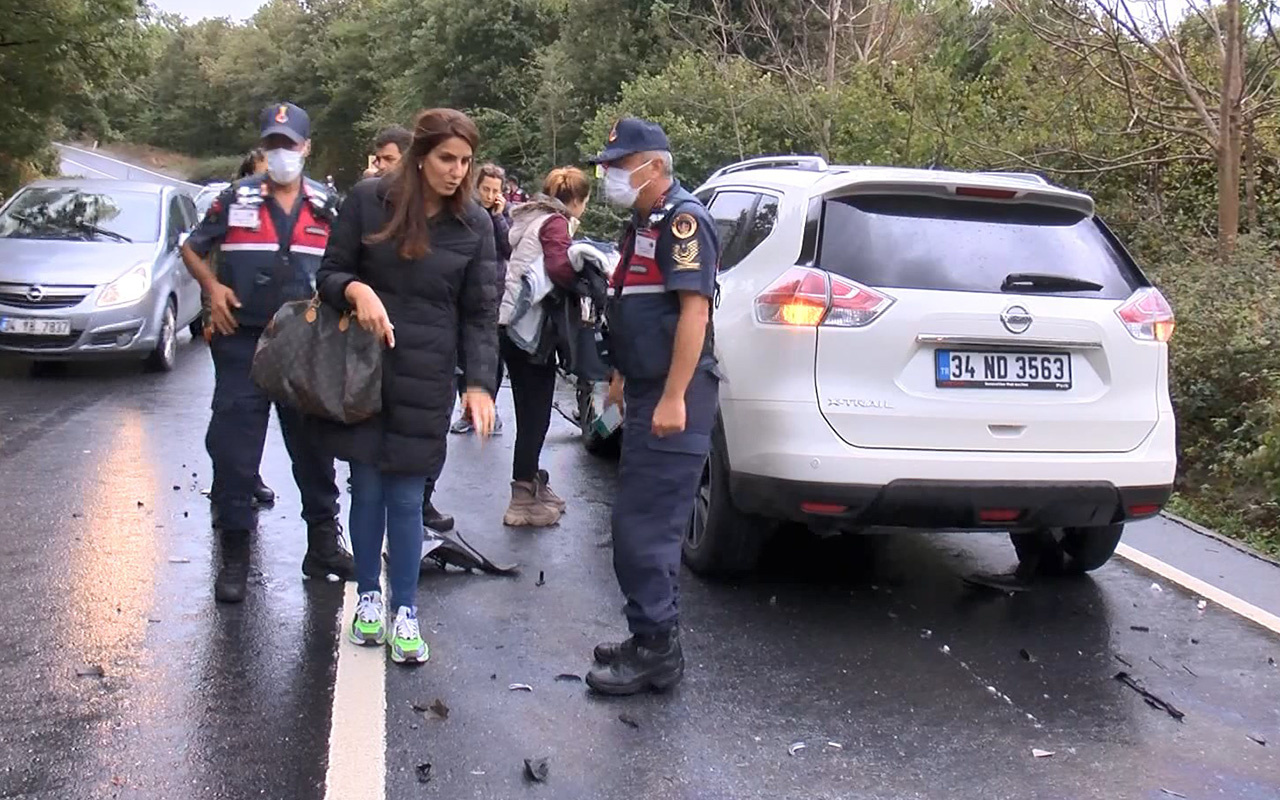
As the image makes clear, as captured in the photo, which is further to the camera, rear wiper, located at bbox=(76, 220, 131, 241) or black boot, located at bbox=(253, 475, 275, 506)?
rear wiper, located at bbox=(76, 220, 131, 241)

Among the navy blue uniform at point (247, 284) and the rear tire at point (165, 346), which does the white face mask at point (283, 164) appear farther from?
the rear tire at point (165, 346)

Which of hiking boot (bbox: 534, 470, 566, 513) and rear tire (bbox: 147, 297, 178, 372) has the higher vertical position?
hiking boot (bbox: 534, 470, 566, 513)

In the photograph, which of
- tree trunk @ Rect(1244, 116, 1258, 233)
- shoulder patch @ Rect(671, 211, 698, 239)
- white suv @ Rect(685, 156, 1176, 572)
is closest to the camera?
shoulder patch @ Rect(671, 211, 698, 239)

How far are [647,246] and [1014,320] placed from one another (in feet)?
4.72

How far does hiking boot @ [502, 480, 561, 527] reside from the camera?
6.15 metres

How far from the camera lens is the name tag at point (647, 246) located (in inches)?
156

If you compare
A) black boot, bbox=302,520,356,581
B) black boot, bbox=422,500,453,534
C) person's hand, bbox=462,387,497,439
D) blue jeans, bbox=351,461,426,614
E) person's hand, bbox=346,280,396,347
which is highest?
person's hand, bbox=346,280,396,347

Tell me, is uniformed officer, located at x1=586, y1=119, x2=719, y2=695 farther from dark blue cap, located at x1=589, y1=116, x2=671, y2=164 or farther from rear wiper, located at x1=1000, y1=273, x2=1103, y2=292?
rear wiper, located at x1=1000, y1=273, x2=1103, y2=292

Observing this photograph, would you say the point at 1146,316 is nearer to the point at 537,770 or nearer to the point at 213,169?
the point at 537,770

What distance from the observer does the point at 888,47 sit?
66.6ft

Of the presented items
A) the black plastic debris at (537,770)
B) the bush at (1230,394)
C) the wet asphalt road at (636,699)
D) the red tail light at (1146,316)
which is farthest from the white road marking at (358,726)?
the bush at (1230,394)

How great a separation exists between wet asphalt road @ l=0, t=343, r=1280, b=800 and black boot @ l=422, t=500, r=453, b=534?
92 mm

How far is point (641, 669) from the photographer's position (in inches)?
161

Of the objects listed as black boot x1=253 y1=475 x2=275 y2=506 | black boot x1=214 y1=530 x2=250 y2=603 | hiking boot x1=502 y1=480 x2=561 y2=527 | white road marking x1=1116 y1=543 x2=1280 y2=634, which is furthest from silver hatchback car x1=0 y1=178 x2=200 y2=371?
white road marking x1=1116 y1=543 x2=1280 y2=634
